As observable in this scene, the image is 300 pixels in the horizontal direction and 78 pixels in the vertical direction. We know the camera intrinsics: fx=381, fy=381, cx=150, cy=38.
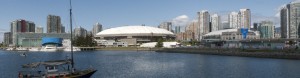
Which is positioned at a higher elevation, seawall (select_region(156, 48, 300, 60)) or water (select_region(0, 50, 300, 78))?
seawall (select_region(156, 48, 300, 60))

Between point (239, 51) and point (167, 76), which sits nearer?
point (167, 76)

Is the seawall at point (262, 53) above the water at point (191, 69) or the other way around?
above

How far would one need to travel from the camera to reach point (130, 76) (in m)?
59.6

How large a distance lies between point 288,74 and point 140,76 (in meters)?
23.0

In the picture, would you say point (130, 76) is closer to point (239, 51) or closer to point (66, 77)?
point (66, 77)

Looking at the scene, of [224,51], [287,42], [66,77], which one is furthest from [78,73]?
[287,42]

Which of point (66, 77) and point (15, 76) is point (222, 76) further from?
point (15, 76)

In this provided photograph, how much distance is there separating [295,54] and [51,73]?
72617mm

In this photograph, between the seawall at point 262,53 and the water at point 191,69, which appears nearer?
the water at point 191,69

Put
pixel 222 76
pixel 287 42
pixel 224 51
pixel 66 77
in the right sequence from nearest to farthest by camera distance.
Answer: pixel 66 77, pixel 222 76, pixel 224 51, pixel 287 42


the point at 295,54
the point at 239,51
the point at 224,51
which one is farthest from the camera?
the point at 224,51

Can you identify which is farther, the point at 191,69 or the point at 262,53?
the point at 262,53

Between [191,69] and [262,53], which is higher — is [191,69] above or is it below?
below

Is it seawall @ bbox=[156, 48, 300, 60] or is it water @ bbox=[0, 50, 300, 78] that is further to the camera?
seawall @ bbox=[156, 48, 300, 60]
